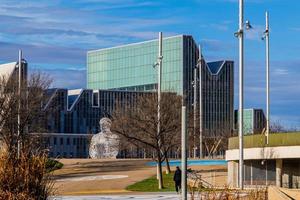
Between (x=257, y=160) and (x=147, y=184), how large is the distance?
7.47 metres

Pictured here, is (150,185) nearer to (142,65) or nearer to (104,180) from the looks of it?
(104,180)

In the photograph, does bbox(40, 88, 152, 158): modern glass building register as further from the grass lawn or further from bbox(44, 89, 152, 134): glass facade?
the grass lawn

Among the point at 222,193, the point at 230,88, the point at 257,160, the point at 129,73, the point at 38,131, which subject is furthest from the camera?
the point at 129,73

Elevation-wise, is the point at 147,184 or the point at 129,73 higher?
the point at 129,73

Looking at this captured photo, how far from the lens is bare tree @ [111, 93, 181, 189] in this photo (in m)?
48.6

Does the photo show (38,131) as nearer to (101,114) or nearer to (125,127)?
(125,127)

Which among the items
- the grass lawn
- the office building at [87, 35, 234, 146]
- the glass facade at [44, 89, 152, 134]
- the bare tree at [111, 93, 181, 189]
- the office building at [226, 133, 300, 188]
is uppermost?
the office building at [87, 35, 234, 146]

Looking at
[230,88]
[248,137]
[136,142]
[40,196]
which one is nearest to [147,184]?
[136,142]

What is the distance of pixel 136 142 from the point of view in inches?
2014

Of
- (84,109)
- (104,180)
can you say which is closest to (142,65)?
(84,109)

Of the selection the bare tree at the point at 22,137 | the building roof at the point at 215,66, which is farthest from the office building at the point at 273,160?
the building roof at the point at 215,66

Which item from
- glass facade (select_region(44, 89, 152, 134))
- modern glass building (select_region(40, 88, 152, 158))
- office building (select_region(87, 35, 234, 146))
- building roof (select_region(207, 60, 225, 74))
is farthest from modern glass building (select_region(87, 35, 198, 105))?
modern glass building (select_region(40, 88, 152, 158))

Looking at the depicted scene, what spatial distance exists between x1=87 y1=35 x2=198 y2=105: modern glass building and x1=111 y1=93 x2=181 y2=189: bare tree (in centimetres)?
6931

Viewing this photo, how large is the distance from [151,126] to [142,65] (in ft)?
352
